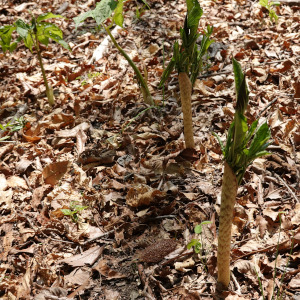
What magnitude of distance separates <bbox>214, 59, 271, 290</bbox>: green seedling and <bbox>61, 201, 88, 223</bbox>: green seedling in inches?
42.3

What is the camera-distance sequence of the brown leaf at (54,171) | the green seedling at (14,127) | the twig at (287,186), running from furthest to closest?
the green seedling at (14,127)
the brown leaf at (54,171)
the twig at (287,186)

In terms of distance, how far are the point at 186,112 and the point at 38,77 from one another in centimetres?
221

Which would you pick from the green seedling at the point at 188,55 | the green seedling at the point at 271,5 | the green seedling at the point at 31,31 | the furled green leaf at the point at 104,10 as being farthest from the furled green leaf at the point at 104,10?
the green seedling at the point at 271,5

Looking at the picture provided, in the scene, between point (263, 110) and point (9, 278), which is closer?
point (9, 278)

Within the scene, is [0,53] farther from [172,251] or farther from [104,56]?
[172,251]

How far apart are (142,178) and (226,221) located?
104cm

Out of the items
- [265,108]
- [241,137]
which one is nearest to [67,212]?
[241,137]

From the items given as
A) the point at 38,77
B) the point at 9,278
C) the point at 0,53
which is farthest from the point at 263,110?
the point at 0,53

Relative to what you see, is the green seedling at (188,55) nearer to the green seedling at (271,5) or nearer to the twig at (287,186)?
the twig at (287,186)

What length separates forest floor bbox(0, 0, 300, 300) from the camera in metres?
1.93

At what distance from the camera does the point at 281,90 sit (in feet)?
10.1

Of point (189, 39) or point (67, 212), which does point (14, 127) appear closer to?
point (67, 212)

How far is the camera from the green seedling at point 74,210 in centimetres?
228

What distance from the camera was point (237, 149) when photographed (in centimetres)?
134
